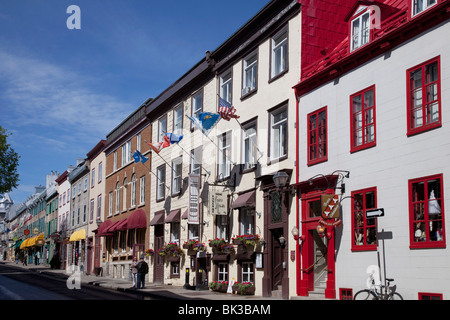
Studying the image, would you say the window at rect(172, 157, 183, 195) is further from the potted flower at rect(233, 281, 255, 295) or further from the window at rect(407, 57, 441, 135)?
the window at rect(407, 57, 441, 135)

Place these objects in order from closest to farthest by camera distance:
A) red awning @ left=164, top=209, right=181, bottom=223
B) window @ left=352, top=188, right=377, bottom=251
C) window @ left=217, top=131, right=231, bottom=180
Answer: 1. window @ left=352, top=188, right=377, bottom=251
2. window @ left=217, top=131, right=231, bottom=180
3. red awning @ left=164, top=209, right=181, bottom=223

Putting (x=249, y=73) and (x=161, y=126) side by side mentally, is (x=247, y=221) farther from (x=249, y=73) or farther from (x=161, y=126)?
(x=161, y=126)

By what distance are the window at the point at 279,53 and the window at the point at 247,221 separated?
566 centimetres

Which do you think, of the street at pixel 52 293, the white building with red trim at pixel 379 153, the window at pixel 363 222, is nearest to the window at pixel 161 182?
the street at pixel 52 293

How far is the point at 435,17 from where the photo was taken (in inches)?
594

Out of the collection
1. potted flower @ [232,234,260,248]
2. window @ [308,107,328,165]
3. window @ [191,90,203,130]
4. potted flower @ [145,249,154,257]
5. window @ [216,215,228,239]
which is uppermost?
Result: window @ [191,90,203,130]

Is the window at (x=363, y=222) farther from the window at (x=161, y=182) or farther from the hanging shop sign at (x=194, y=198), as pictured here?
the window at (x=161, y=182)

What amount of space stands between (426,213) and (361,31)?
6.89 metres

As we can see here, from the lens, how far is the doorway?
33.6 meters

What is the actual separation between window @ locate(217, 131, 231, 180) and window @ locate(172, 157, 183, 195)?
511 centimetres

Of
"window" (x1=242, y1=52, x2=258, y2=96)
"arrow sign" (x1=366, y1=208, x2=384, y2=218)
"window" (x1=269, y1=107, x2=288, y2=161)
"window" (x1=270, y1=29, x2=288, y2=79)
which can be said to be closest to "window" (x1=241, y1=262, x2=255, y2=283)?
"window" (x1=269, y1=107, x2=288, y2=161)

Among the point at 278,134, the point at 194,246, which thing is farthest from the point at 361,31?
the point at 194,246

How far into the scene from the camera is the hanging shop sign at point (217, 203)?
25.5 meters

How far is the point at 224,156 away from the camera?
27250 millimetres
